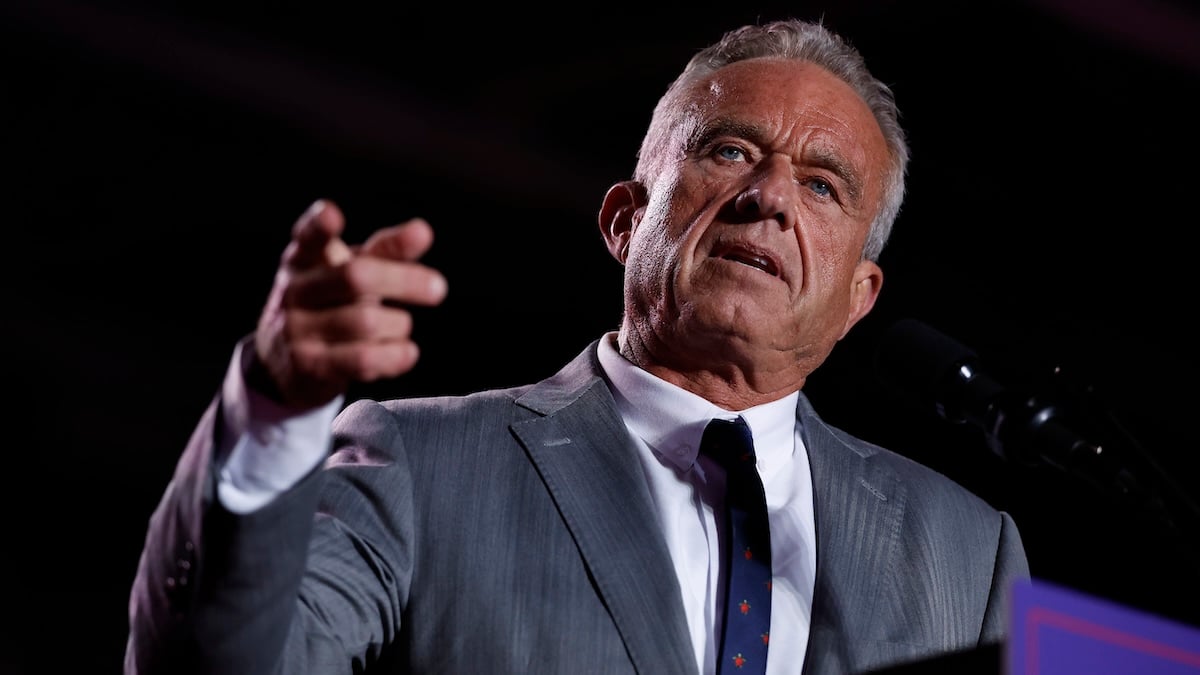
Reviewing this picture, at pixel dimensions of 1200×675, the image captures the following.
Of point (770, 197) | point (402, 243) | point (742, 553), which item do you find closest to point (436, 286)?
point (402, 243)

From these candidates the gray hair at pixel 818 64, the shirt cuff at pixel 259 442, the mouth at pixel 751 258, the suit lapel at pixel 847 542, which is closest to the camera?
the shirt cuff at pixel 259 442

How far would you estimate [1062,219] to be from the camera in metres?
3.47

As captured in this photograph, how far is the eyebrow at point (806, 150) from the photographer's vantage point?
2162 millimetres

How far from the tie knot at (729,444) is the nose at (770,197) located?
348mm

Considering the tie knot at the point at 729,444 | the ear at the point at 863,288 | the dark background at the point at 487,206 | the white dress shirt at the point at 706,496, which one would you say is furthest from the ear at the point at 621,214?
the dark background at the point at 487,206

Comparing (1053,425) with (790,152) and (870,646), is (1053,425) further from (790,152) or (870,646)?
(790,152)

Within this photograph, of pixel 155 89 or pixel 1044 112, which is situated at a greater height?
pixel 1044 112

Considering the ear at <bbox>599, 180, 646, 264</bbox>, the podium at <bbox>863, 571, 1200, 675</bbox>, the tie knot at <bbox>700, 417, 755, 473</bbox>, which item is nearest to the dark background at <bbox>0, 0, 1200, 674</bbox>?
the ear at <bbox>599, 180, 646, 264</bbox>

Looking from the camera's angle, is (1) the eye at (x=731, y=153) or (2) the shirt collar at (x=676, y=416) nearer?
(2) the shirt collar at (x=676, y=416)

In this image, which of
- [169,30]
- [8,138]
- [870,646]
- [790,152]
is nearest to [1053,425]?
[870,646]

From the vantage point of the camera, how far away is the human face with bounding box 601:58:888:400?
6.64ft

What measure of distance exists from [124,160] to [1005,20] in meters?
2.17

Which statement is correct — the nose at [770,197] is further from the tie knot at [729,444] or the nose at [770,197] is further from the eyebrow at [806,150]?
the tie knot at [729,444]

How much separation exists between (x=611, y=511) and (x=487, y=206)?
1.87 meters
